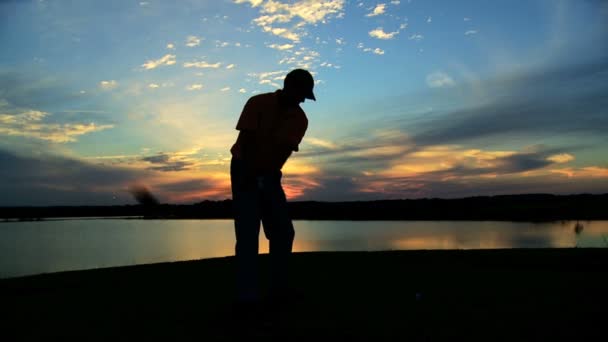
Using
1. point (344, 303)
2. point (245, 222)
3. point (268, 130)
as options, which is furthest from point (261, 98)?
point (344, 303)

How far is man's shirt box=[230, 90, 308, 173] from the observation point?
4.60m

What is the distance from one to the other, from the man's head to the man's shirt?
0.12m

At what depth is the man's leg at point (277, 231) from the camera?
4.93m

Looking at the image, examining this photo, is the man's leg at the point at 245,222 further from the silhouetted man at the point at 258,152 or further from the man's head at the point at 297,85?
the man's head at the point at 297,85

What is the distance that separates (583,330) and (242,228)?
280cm

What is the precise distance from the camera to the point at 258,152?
4.68 m

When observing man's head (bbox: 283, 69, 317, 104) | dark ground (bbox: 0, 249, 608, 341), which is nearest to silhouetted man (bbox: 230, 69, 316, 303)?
man's head (bbox: 283, 69, 317, 104)

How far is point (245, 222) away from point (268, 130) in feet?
2.83

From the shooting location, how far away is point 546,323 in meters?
3.85

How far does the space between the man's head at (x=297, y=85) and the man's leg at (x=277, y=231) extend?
31.8 inches

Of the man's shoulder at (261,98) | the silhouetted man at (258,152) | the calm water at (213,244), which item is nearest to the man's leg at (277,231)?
the silhouetted man at (258,152)

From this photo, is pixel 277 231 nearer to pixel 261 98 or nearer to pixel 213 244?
pixel 261 98

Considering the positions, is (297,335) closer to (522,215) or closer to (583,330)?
(583,330)

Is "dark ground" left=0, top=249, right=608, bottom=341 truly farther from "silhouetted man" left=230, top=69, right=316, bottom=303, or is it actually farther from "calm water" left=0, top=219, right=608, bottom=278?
"calm water" left=0, top=219, right=608, bottom=278
